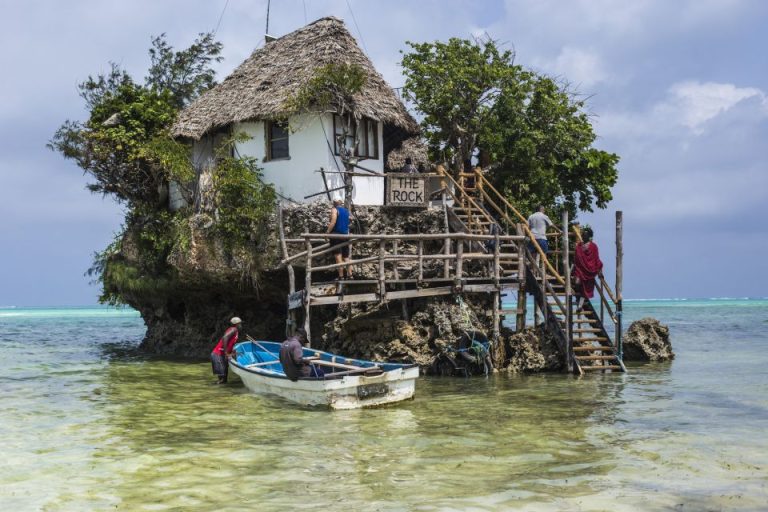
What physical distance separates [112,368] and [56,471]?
13018 millimetres

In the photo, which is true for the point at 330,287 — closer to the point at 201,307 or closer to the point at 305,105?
the point at 305,105

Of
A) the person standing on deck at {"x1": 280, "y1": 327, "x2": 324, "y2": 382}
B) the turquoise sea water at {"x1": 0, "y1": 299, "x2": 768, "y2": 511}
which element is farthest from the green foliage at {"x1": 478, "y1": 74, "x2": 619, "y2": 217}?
the person standing on deck at {"x1": 280, "y1": 327, "x2": 324, "y2": 382}

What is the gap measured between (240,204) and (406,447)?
39.3 ft

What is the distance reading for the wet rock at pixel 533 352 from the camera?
18.6 metres

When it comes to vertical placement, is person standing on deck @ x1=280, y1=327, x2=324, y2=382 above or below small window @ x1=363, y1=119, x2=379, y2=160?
below

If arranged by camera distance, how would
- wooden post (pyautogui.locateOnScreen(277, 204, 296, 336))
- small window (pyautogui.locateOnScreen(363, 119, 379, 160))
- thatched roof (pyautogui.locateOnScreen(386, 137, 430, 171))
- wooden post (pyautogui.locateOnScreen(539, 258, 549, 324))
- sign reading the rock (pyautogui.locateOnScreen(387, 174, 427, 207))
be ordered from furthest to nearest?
1. thatched roof (pyautogui.locateOnScreen(386, 137, 430, 171))
2. small window (pyautogui.locateOnScreen(363, 119, 379, 160))
3. sign reading the rock (pyautogui.locateOnScreen(387, 174, 427, 207))
4. wooden post (pyautogui.locateOnScreen(539, 258, 549, 324))
5. wooden post (pyautogui.locateOnScreen(277, 204, 296, 336))

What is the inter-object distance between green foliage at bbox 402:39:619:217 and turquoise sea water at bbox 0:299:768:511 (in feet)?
28.6

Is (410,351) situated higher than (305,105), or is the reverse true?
(305,105)

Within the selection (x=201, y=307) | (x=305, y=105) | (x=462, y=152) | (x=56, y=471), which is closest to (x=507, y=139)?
(x=462, y=152)

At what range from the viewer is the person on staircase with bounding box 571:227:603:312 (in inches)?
731

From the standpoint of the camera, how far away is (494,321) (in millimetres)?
18734

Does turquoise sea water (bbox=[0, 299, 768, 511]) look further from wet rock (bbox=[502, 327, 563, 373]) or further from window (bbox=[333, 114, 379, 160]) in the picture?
window (bbox=[333, 114, 379, 160])

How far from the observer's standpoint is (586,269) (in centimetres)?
1855

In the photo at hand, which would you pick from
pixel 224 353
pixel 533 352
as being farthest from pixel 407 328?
pixel 224 353
